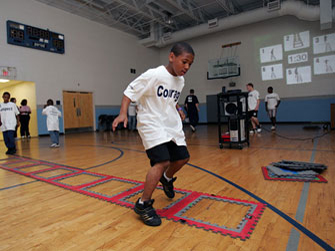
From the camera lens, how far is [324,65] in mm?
10445

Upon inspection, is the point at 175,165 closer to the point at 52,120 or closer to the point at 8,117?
the point at 8,117

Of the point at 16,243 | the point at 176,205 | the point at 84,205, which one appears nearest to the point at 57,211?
the point at 84,205

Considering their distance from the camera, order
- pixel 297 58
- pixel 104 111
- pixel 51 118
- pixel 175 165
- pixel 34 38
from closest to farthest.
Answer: pixel 175 165
pixel 51 118
pixel 34 38
pixel 297 58
pixel 104 111

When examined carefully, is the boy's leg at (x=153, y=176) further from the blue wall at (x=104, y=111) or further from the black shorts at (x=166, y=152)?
the blue wall at (x=104, y=111)

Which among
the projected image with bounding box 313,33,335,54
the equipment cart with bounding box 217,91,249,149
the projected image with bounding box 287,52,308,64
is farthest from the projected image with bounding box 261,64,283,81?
the equipment cart with bounding box 217,91,249,149

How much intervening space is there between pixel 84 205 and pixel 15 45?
32.2 feet

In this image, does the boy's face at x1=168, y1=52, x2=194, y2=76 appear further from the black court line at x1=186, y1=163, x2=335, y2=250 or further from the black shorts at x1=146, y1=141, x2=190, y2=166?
the black court line at x1=186, y1=163, x2=335, y2=250

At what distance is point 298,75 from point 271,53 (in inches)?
69.2

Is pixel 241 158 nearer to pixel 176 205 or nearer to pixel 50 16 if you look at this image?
pixel 176 205

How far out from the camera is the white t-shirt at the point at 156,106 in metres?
1.66

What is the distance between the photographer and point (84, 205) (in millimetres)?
1976

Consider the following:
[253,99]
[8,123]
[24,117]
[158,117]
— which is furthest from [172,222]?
[24,117]

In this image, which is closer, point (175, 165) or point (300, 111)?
point (175, 165)

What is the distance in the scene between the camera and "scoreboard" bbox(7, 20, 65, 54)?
9.08 m
